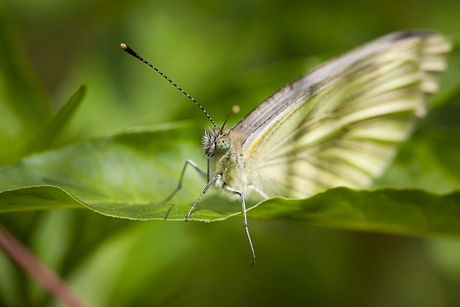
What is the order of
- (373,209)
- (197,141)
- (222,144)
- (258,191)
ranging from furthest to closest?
(258,191) < (197,141) < (222,144) < (373,209)

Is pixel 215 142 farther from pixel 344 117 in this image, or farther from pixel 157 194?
pixel 344 117

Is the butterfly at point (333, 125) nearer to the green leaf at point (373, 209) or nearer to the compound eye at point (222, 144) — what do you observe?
the compound eye at point (222, 144)

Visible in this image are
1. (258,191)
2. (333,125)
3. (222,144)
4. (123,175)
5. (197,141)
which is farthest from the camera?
(333,125)

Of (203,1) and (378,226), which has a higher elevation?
(203,1)

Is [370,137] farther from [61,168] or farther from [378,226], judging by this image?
[61,168]

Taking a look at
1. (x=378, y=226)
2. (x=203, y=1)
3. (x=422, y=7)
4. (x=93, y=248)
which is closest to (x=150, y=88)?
(x=203, y=1)

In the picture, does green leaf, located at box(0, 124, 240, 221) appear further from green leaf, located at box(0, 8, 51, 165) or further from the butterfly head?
green leaf, located at box(0, 8, 51, 165)

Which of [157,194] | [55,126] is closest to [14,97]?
[55,126]
